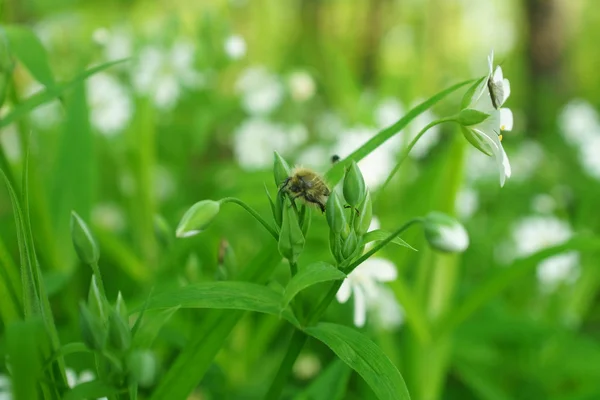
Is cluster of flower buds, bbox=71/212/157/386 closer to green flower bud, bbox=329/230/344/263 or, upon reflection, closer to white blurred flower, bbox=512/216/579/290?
green flower bud, bbox=329/230/344/263

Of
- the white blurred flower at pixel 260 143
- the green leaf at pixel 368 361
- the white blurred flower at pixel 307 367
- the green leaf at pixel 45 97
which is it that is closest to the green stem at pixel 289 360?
the green leaf at pixel 368 361

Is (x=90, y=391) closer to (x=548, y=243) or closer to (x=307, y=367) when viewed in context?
(x=307, y=367)

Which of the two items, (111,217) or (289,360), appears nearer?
(289,360)

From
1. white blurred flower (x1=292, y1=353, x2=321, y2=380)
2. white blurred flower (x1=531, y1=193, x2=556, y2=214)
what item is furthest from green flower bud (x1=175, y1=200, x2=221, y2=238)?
white blurred flower (x1=531, y1=193, x2=556, y2=214)

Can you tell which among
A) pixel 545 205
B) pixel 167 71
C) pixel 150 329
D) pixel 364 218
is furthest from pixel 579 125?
pixel 150 329

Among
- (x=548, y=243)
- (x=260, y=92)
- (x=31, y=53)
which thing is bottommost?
(x=31, y=53)

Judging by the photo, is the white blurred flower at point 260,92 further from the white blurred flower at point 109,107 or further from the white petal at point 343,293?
the white petal at point 343,293

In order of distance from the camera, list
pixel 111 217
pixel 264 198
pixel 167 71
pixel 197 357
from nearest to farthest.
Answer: pixel 197 357 → pixel 264 198 → pixel 167 71 → pixel 111 217

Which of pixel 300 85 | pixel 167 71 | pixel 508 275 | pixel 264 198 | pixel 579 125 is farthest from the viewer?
pixel 579 125
